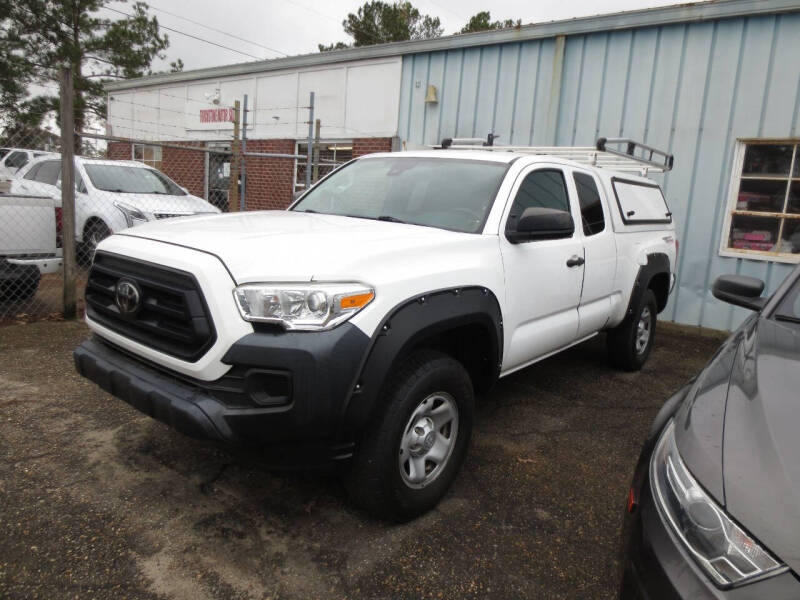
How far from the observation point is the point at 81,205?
7.86 m

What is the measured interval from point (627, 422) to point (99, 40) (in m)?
25.1

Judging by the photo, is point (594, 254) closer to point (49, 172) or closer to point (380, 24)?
point (49, 172)

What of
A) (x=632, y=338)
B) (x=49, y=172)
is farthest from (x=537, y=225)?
(x=49, y=172)

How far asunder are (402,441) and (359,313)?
66 centimetres

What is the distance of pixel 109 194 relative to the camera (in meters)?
7.79

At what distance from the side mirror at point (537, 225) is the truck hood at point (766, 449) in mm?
1269

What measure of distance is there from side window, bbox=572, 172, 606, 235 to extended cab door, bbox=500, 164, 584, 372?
0.16m

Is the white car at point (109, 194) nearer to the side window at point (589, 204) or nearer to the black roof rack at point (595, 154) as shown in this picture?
the black roof rack at point (595, 154)

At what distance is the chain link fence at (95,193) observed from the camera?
527 cm

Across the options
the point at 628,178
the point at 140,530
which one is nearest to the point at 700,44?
the point at 628,178

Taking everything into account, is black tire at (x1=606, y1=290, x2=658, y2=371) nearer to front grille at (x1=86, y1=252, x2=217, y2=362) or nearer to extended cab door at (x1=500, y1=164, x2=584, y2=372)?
extended cab door at (x1=500, y1=164, x2=584, y2=372)

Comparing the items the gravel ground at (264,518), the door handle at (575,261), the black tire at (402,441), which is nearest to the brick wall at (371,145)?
the door handle at (575,261)

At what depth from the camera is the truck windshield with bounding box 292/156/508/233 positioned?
10.6 feet

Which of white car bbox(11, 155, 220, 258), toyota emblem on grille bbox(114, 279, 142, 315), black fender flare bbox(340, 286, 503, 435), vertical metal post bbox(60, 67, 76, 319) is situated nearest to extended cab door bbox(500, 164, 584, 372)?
black fender flare bbox(340, 286, 503, 435)
